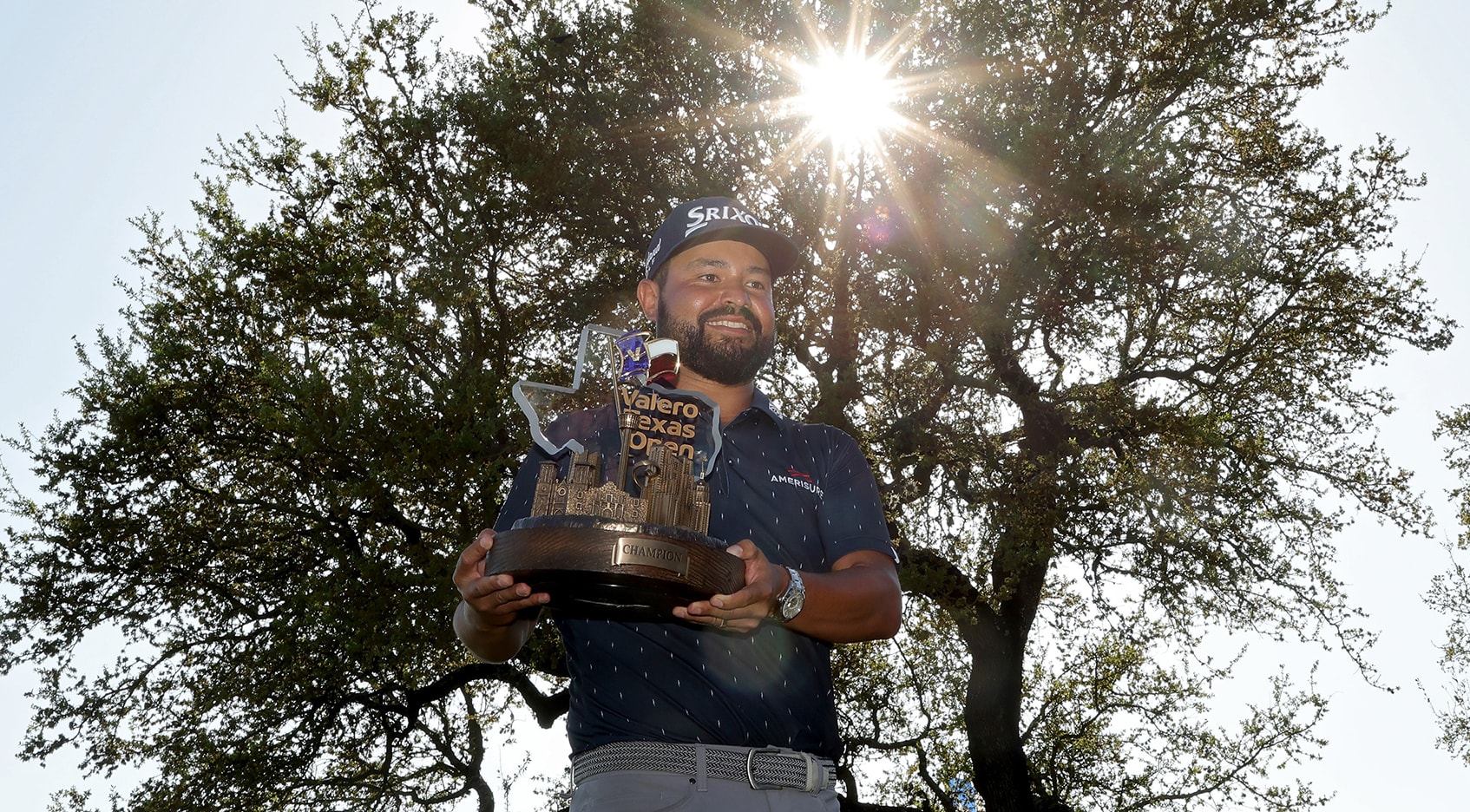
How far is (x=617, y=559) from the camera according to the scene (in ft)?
8.85

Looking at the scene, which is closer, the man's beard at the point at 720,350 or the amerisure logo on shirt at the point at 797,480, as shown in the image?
the amerisure logo on shirt at the point at 797,480

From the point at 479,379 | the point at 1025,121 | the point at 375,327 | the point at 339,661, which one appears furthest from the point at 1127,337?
the point at 339,661

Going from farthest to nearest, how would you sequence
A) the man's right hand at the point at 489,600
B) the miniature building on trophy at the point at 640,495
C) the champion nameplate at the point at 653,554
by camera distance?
the miniature building on trophy at the point at 640,495
the man's right hand at the point at 489,600
the champion nameplate at the point at 653,554

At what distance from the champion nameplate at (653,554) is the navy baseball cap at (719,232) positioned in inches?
60.0

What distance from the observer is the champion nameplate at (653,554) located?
269 cm

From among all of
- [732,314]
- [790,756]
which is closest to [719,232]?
[732,314]

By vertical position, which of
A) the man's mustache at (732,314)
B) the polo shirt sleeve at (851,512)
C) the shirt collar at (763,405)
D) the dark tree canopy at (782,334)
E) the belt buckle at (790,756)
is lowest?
the belt buckle at (790,756)

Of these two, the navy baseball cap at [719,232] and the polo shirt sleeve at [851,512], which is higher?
the navy baseball cap at [719,232]

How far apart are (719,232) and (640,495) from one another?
4.04ft

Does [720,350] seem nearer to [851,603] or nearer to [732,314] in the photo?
[732,314]

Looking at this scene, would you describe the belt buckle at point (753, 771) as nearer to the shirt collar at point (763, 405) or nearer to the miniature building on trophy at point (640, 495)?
the miniature building on trophy at point (640, 495)

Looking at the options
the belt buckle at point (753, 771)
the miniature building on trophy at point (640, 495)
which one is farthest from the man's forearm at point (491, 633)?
the belt buckle at point (753, 771)

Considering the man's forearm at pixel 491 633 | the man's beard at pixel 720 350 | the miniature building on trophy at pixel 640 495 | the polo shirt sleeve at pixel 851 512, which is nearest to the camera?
the miniature building on trophy at pixel 640 495

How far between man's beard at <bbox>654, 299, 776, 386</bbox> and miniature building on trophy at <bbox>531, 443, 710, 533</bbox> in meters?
0.75
